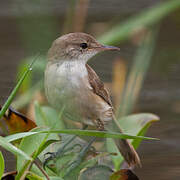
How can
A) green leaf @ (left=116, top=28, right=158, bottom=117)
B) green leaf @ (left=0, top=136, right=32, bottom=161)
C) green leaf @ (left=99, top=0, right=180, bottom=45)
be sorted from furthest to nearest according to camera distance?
green leaf @ (left=99, top=0, right=180, bottom=45) → green leaf @ (left=116, top=28, right=158, bottom=117) → green leaf @ (left=0, top=136, right=32, bottom=161)

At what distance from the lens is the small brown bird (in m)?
4.04

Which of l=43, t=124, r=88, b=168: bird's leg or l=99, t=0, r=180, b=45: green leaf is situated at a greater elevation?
l=99, t=0, r=180, b=45: green leaf

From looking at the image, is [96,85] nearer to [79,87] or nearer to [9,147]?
[79,87]

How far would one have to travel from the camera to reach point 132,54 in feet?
25.7

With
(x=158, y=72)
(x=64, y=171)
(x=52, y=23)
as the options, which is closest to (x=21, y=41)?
(x=52, y=23)

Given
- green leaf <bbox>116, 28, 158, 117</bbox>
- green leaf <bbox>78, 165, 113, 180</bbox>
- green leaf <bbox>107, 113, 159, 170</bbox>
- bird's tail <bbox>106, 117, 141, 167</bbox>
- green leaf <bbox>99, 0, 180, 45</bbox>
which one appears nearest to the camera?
green leaf <bbox>78, 165, 113, 180</bbox>

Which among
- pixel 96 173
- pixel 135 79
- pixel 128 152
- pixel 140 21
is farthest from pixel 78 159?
pixel 140 21

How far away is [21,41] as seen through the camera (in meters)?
8.20

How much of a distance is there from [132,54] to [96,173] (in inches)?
166

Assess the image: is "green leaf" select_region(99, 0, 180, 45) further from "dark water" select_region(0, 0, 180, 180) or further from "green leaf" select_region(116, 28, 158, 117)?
"dark water" select_region(0, 0, 180, 180)

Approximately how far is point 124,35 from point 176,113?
94 cm

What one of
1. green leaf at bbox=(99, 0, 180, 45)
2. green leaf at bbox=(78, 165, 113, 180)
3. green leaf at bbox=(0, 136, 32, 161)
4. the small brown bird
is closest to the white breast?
the small brown bird

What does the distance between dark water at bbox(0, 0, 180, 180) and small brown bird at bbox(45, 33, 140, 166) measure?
1.86 feet

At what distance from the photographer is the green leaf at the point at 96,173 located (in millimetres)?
3672
